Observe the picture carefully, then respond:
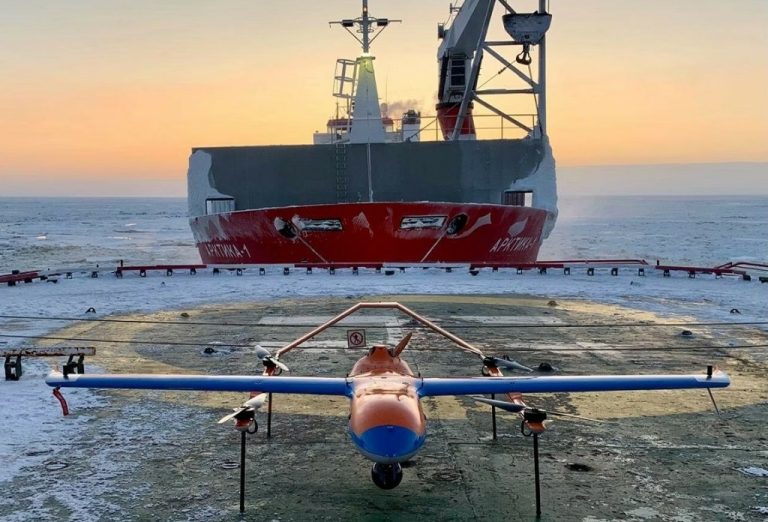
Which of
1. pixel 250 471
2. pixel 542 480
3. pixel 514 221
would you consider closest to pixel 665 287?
pixel 514 221

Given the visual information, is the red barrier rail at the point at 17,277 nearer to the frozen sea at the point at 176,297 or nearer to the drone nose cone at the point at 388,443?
the frozen sea at the point at 176,297

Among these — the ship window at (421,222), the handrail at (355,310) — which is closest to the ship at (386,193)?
the ship window at (421,222)

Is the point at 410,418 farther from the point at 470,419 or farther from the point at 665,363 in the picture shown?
the point at 665,363

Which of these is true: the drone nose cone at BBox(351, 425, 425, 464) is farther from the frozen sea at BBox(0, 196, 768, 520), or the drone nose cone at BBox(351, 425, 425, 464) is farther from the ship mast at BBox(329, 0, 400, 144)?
the ship mast at BBox(329, 0, 400, 144)

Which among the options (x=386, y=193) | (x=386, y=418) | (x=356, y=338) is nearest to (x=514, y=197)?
(x=386, y=193)

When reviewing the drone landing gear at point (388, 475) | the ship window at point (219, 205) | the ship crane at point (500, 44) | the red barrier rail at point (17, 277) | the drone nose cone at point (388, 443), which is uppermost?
the ship crane at point (500, 44)

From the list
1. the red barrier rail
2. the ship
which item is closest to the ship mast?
the ship

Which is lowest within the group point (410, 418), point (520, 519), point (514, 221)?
point (520, 519)
